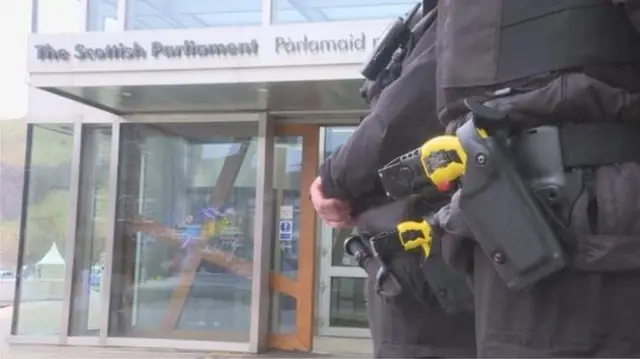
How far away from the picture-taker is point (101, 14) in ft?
25.5

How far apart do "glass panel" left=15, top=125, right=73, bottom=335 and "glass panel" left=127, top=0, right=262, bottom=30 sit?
158 centimetres

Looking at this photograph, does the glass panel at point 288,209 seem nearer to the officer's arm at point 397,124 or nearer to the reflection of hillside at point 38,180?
the reflection of hillside at point 38,180

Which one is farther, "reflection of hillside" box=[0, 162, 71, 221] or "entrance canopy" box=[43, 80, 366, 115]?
"reflection of hillside" box=[0, 162, 71, 221]

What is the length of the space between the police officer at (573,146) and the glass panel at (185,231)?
6410 mm

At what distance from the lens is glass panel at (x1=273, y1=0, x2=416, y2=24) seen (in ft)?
22.9

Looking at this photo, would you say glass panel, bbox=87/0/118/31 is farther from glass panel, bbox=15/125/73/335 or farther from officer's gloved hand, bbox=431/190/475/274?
officer's gloved hand, bbox=431/190/475/274

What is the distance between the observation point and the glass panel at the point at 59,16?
7.70 metres

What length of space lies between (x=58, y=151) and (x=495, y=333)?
7.70 m

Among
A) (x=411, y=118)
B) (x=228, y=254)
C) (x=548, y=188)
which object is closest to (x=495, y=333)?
(x=548, y=188)

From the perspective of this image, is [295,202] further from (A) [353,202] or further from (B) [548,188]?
(B) [548,188]

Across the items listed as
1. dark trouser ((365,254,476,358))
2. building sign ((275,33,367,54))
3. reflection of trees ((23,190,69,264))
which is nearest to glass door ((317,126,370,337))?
building sign ((275,33,367,54))

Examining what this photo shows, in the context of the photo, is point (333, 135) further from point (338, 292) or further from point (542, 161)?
point (542, 161)

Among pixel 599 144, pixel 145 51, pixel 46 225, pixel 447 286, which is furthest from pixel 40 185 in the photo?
pixel 599 144

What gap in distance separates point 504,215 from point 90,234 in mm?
7395
